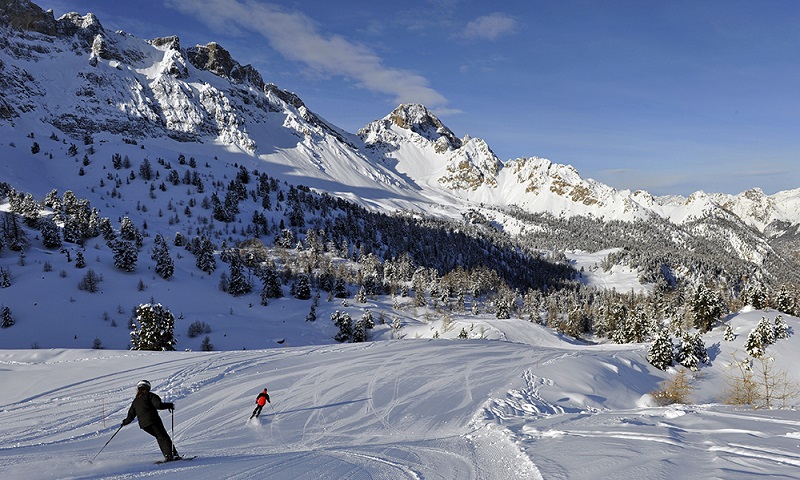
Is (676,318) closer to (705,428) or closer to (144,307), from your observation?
(705,428)

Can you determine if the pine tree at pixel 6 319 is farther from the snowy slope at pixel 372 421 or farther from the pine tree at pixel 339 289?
the pine tree at pixel 339 289

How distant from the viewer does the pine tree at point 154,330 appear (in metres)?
40.6

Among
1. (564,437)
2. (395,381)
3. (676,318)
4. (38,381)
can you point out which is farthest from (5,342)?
(676,318)

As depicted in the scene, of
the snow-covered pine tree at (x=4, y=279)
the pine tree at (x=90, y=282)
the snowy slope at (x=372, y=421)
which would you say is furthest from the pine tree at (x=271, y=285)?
the snowy slope at (x=372, y=421)

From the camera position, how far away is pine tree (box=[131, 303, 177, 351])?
1598 inches

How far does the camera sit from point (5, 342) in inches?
1895

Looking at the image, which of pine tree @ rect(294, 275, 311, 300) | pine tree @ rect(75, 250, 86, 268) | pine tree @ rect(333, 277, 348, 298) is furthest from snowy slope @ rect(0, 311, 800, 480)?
pine tree @ rect(333, 277, 348, 298)

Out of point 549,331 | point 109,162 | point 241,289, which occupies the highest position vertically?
point 109,162

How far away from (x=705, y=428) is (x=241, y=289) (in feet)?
276

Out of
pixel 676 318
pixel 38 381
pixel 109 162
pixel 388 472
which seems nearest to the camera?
pixel 388 472

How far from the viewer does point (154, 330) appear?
134ft

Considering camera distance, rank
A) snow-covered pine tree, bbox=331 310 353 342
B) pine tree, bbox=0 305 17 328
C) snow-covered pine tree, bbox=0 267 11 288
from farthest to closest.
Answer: snow-covered pine tree, bbox=331 310 353 342, snow-covered pine tree, bbox=0 267 11 288, pine tree, bbox=0 305 17 328

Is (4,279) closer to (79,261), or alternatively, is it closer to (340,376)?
(79,261)

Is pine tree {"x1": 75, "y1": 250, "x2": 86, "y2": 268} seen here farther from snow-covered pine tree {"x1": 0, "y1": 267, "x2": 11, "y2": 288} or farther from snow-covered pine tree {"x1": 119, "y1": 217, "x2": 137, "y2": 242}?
snow-covered pine tree {"x1": 119, "y1": 217, "x2": 137, "y2": 242}
